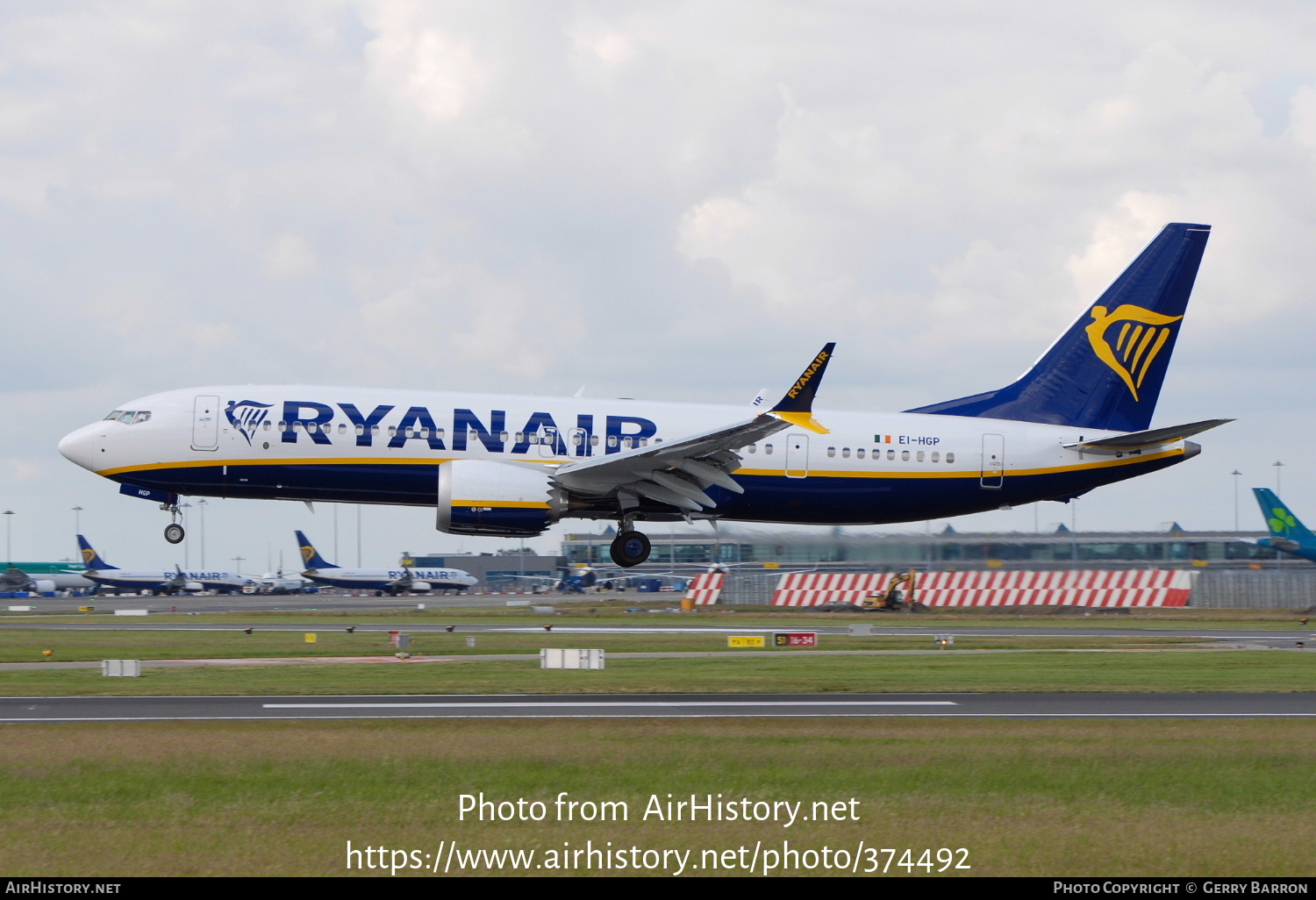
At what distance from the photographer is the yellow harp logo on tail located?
4097 centimetres

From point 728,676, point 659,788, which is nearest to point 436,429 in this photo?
point 728,676

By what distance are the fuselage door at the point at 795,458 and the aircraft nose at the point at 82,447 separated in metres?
17.5

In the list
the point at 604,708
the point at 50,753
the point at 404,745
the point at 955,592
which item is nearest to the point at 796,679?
the point at 604,708

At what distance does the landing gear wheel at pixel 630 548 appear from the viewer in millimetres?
36406

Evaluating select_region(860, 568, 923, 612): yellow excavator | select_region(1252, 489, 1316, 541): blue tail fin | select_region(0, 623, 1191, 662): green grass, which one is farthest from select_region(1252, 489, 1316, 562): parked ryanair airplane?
select_region(0, 623, 1191, 662): green grass

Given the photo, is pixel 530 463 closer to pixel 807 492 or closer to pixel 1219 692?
pixel 807 492

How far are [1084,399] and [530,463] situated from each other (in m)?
16.5

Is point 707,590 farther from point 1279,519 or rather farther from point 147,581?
point 147,581

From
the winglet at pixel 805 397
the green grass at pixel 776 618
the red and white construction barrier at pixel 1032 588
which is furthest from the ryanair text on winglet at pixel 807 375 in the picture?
the red and white construction barrier at pixel 1032 588

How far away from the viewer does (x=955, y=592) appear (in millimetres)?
64375

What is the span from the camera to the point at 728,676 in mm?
29641

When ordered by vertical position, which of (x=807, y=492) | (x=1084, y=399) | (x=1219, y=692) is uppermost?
(x=1084, y=399)

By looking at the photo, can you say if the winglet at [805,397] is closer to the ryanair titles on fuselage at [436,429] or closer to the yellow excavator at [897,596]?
the ryanair titles on fuselage at [436,429]

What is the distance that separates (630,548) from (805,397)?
7.02 m
